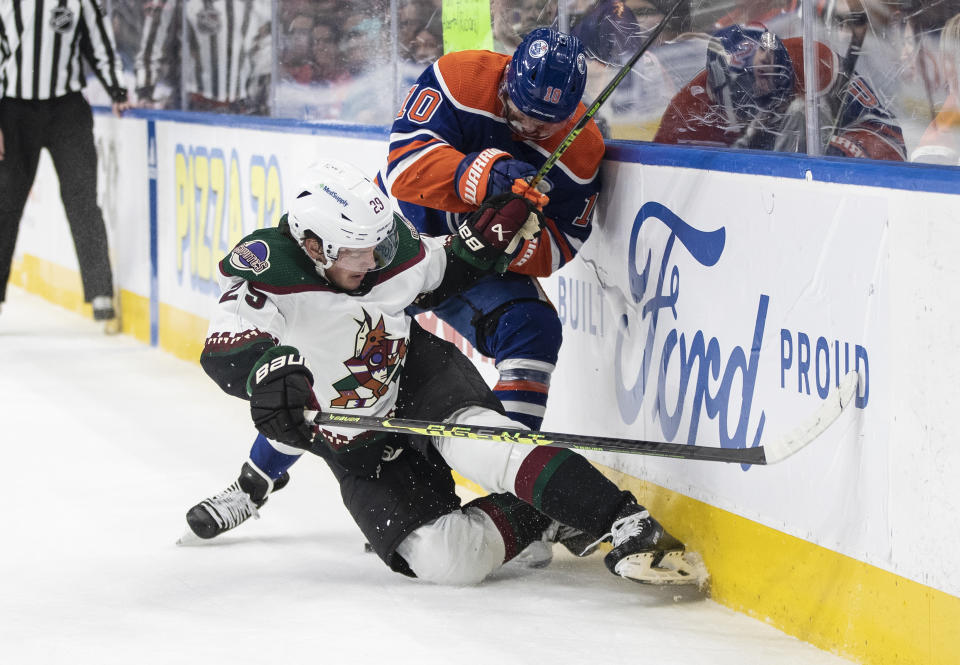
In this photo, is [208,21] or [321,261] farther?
[208,21]

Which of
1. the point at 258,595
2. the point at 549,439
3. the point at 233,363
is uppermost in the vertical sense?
the point at 233,363

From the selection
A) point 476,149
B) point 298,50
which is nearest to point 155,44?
point 298,50

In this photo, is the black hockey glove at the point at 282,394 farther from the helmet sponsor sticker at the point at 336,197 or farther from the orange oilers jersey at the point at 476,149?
the orange oilers jersey at the point at 476,149

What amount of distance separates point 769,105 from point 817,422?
2.44ft

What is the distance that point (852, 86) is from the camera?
2.59 meters

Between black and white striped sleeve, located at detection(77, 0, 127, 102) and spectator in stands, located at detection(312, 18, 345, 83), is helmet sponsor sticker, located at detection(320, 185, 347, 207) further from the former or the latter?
black and white striped sleeve, located at detection(77, 0, 127, 102)

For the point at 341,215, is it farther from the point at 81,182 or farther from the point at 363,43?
the point at 81,182

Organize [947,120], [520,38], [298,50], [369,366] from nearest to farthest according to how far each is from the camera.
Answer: [947,120], [369,366], [520,38], [298,50]

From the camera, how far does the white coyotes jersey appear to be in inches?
109

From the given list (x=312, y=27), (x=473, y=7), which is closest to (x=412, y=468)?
(x=473, y=7)

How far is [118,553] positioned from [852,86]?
1.90 meters

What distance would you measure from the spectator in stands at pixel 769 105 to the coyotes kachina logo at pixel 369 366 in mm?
797

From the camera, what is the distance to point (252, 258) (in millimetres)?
2781

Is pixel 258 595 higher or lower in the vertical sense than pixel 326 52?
lower
